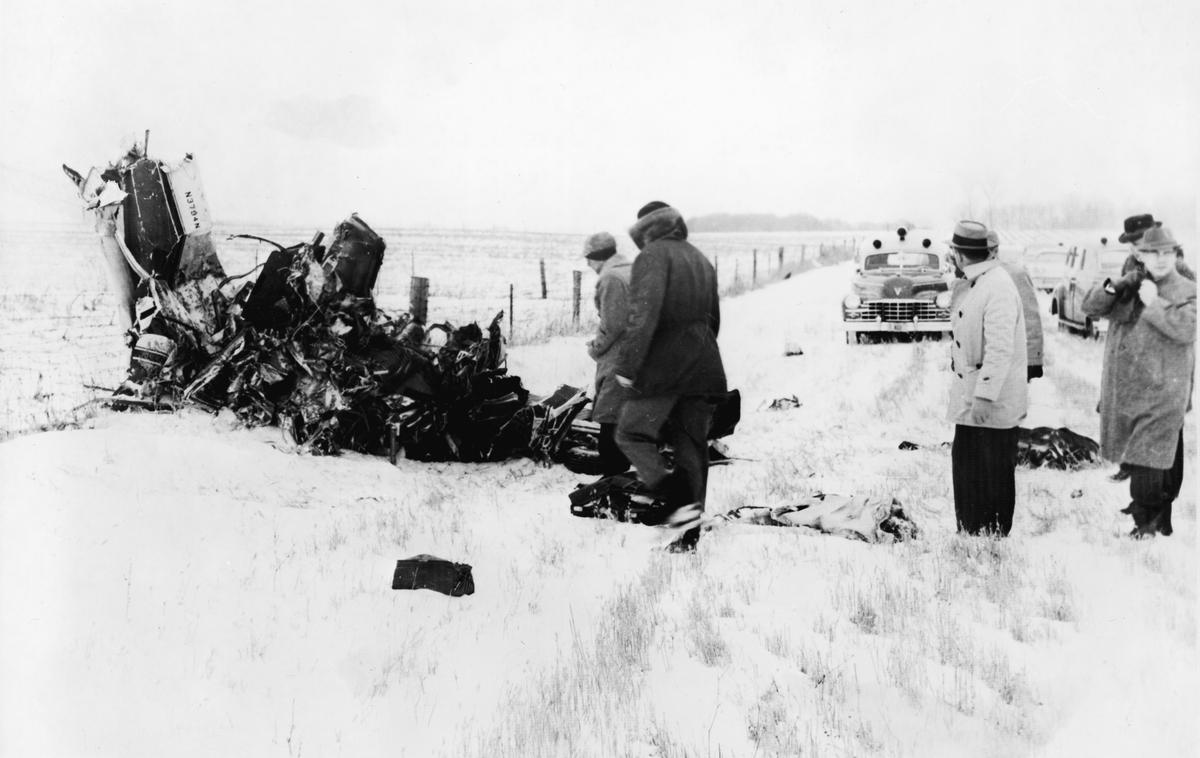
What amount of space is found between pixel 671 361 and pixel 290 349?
375 centimetres

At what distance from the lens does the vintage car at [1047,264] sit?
13562 mm

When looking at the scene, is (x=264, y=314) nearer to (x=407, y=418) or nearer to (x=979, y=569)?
(x=407, y=418)

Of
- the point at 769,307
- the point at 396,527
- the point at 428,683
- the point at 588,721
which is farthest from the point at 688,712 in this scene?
the point at 769,307

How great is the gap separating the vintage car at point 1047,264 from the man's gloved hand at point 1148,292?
9.24 metres

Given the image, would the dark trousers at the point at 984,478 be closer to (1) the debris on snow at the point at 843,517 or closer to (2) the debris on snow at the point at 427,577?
(1) the debris on snow at the point at 843,517

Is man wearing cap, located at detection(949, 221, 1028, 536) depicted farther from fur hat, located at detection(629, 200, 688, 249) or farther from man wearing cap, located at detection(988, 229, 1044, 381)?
fur hat, located at detection(629, 200, 688, 249)

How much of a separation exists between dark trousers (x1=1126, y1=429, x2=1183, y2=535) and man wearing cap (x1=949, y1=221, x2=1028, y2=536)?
25.1 inches

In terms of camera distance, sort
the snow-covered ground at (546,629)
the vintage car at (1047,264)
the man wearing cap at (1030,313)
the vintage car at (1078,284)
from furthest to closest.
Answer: the vintage car at (1047,264) → the vintage car at (1078,284) → the man wearing cap at (1030,313) → the snow-covered ground at (546,629)

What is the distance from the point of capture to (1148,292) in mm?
4441

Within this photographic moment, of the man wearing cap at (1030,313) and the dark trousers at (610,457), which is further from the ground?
the man wearing cap at (1030,313)

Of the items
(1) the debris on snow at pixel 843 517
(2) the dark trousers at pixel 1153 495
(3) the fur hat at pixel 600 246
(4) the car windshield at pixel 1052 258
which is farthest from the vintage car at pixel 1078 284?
(3) the fur hat at pixel 600 246

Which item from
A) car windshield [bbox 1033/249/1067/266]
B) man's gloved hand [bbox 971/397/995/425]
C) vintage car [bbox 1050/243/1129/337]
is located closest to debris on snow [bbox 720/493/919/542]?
man's gloved hand [bbox 971/397/995/425]

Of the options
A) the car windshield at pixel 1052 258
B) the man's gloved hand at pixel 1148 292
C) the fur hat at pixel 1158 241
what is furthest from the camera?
the car windshield at pixel 1052 258

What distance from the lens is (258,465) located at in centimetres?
602
